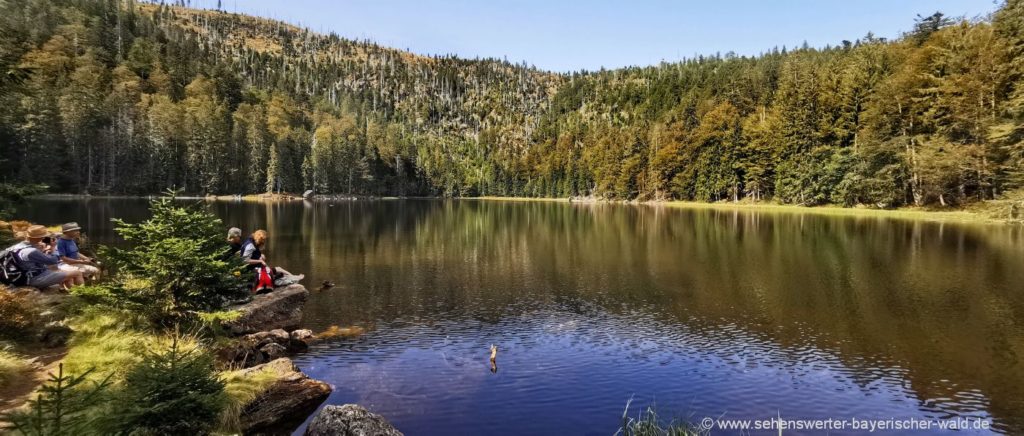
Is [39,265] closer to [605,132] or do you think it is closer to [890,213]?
[890,213]

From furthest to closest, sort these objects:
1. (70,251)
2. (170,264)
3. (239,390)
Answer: (70,251), (170,264), (239,390)

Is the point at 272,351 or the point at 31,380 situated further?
the point at 272,351

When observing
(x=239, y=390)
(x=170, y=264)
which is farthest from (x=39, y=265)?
(x=239, y=390)

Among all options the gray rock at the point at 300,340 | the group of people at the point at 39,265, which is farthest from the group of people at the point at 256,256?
the group of people at the point at 39,265

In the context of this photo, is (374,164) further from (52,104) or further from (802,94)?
(802,94)

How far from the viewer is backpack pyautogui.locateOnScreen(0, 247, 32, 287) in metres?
14.0

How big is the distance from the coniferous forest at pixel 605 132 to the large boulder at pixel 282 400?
8637mm

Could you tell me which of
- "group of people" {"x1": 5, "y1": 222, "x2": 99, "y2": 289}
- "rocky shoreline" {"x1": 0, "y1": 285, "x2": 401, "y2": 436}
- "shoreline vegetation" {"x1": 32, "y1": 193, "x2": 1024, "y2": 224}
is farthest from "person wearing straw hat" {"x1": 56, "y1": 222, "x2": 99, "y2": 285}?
"rocky shoreline" {"x1": 0, "y1": 285, "x2": 401, "y2": 436}

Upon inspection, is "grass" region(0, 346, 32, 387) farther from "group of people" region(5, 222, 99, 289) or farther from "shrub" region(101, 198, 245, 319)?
"group of people" region(5, 222, 99, 289)

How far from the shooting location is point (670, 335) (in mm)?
17609

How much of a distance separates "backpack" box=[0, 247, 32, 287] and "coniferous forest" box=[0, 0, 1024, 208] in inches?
193

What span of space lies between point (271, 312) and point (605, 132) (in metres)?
180

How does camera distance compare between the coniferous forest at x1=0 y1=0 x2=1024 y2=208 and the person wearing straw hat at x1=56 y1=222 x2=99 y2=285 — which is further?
the coniferous forest at x1=0 y1=0 x2=1024 y2=208

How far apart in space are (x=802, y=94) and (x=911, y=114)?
27857 millimetres
